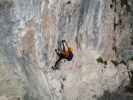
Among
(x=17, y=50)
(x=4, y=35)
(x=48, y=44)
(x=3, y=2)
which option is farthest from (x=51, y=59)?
(x=3, y=2)

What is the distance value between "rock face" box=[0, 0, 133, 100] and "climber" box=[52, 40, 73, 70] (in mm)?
82

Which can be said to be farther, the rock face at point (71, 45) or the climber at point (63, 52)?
the climber at point (63, 52)

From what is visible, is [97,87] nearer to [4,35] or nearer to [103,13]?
A: [103,13]

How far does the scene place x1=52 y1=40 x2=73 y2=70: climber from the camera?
4.96 metres

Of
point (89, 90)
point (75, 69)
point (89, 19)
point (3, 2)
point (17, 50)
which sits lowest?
point (89, 90)

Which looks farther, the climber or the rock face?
the climber

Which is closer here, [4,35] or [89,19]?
[4,35]

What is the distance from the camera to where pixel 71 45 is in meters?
5.07

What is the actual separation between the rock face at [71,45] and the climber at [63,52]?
0.08 metres

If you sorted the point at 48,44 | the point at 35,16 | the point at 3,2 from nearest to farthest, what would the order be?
the point at 3,2 < the point at 35,16 < the point at 48,44

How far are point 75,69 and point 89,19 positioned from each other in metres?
0.97

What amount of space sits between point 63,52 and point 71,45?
20 centimetres

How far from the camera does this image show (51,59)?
4945mm

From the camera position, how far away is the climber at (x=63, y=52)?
4.96 metres
